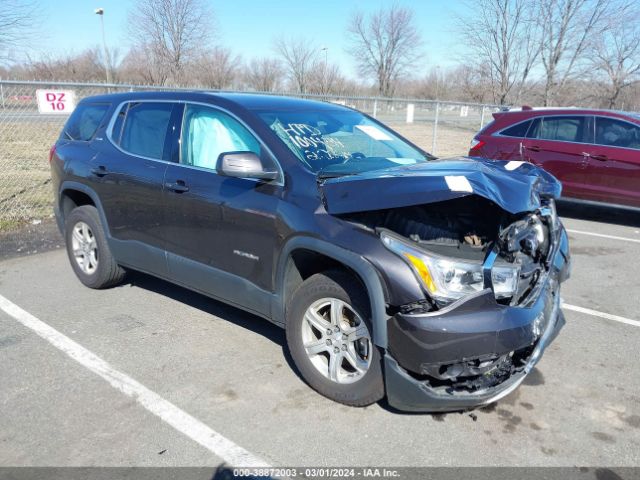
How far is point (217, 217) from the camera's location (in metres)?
3.69

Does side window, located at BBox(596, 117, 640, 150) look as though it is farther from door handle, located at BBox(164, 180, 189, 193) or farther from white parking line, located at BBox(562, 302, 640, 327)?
door handle, located at BBox(164, 180, 189, 193)

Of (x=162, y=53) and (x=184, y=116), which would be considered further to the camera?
(x=162, y=53)

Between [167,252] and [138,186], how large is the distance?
598 mm

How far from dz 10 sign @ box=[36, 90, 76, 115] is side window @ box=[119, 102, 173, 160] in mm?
4684

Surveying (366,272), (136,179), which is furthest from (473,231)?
(136,179)

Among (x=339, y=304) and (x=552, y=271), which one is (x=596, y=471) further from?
(x=339, y=304)

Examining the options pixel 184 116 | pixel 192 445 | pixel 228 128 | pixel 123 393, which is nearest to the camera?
pixel 192 445

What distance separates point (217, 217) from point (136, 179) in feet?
3.39

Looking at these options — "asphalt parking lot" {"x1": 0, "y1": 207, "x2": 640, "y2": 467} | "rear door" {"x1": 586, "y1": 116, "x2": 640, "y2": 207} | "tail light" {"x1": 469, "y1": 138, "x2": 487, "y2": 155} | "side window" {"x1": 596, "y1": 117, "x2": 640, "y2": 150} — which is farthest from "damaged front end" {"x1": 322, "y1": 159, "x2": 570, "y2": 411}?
"tail light" {"x1": 469, "y1": 138, "x2": 487, "y2": 155}

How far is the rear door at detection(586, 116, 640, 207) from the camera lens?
7.71m

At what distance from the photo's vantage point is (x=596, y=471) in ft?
8.74

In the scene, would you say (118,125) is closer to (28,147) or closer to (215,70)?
(28,147)

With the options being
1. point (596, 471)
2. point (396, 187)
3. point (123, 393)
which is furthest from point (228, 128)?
point (596, 471)

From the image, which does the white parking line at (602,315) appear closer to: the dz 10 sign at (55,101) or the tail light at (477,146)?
the tail light at (477,146)
